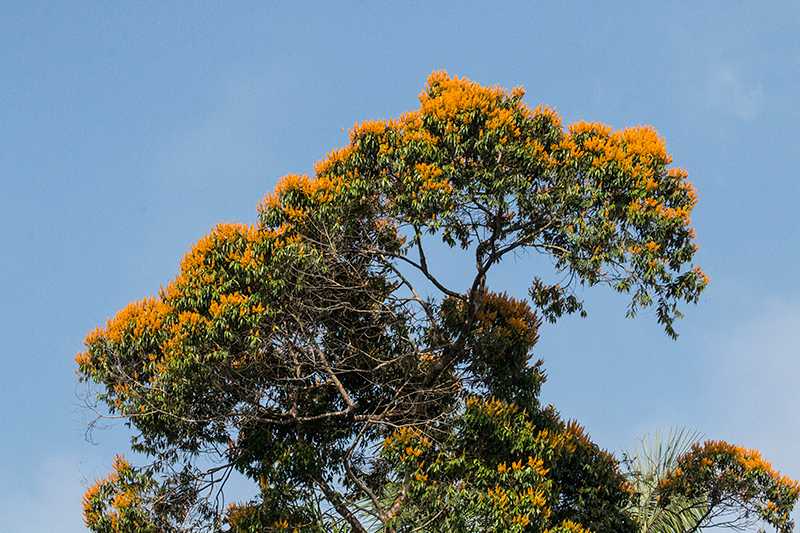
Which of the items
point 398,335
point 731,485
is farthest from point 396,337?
point 731,485

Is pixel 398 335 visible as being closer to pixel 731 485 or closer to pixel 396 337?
pixel 396 337

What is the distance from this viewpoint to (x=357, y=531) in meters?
14.2

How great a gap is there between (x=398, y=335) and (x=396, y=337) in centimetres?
7

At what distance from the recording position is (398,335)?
14.7 meters

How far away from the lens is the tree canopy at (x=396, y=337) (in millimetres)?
12875

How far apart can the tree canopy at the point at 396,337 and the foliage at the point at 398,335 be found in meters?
0.03

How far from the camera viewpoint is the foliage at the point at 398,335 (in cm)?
1288

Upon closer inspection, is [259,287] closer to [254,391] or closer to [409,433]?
[254,391]

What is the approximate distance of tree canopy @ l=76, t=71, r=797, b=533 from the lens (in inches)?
507

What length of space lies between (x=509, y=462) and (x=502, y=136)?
4.60 m

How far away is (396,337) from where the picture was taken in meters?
14.8

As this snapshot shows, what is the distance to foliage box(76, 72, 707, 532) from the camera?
12.9m

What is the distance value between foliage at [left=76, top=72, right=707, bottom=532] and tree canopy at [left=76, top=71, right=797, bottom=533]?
0.10 feet

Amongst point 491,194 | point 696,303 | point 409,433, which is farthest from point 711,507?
point 491,194
